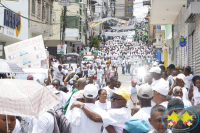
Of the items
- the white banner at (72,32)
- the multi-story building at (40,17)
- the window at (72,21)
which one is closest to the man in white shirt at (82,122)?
the multi-story building at (40,17)

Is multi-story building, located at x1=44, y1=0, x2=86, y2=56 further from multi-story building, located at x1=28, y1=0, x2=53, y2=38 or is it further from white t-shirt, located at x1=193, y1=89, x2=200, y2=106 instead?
white t-shirt, located at x1=193, y1=89, x2=200, y2=106

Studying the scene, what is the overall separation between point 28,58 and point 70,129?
867 centimetres

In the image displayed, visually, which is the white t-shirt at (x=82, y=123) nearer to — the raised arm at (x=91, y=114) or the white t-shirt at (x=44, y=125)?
the raised arm at (x=91, y=114)

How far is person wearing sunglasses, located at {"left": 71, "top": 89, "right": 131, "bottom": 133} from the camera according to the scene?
4520 millimetres

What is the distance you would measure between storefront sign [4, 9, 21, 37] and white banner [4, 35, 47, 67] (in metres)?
6.59

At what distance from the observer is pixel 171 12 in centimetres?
1823

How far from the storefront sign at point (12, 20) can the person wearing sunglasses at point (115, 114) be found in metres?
15.3

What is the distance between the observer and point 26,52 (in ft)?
42.9

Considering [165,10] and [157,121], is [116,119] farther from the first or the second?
[165,10]

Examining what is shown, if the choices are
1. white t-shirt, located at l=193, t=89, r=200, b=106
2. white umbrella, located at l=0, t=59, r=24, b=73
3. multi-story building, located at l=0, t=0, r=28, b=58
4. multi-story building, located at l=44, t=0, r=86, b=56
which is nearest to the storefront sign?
multi-story building, located at l=0, t=0, r=28, b=58

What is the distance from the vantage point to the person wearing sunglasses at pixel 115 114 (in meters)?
4.52

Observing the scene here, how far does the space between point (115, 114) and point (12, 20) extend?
17.9 metres

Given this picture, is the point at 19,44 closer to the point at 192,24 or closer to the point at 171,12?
the point at 192,24

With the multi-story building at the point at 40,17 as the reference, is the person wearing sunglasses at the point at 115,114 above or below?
below
